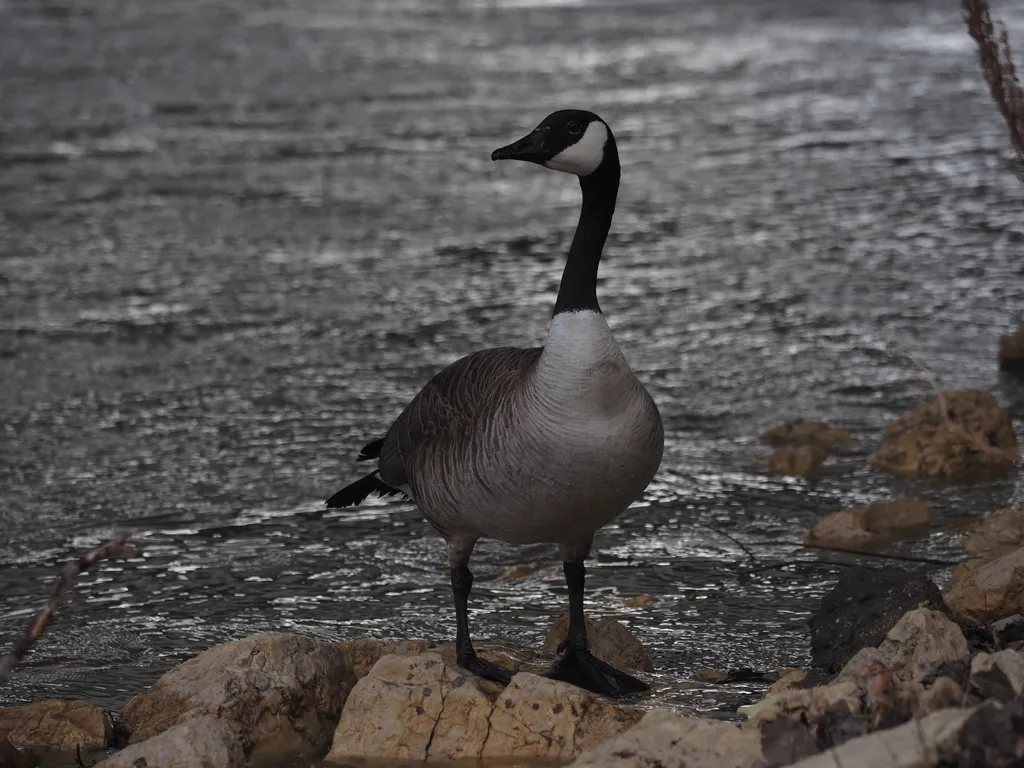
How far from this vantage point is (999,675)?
3695mm

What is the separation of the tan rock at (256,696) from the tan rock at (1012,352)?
5.34 metres

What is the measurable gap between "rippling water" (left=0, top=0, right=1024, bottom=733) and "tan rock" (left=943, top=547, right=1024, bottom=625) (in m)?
0.56

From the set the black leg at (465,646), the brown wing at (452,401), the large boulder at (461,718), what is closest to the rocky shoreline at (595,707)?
the large boulder at (461,718)

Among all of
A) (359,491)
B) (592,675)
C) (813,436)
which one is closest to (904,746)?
(592,675)

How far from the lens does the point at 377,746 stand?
447 centimetres

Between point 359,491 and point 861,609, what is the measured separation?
1.89 meters

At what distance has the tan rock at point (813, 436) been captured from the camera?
7.74 m

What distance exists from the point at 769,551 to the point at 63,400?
14.3 ft

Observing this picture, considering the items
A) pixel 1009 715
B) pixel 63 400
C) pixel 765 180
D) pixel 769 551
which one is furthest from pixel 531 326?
pixel 1009 715

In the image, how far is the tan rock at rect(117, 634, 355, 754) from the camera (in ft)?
15.0

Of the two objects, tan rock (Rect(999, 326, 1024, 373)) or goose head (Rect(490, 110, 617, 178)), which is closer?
goose head (Rect(490, 110, 617, 178))

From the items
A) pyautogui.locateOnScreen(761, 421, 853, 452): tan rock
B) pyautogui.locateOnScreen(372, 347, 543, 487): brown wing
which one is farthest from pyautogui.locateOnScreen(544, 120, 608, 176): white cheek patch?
pyautogui.locateOnScreen(761, 421, 853, 452): tan rock

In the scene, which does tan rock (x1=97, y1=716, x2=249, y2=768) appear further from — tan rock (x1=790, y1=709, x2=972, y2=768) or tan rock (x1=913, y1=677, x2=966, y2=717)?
tan rock (x1=913, y1=677, x2=966, y2=717)

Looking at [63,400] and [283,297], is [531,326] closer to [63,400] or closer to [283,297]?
[283,297]
